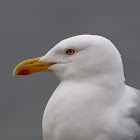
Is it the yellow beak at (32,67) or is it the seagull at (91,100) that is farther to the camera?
the yellow beak at (32,67)

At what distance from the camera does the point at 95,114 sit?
1.48 metres

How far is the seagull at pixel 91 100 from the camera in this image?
1471mm

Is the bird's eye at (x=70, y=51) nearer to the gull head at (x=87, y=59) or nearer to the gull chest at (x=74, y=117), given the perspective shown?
the gull head at (x=87, y=59)

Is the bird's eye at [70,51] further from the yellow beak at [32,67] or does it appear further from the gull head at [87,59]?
the yellow beak at [32,67]

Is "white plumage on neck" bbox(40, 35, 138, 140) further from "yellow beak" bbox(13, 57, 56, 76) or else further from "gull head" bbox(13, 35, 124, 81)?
"yellow beak" bbox(13, 57, 56, 76)

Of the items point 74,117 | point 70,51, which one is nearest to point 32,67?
point 70,51

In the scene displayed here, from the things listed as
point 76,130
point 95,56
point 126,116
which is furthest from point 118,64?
point 76,130

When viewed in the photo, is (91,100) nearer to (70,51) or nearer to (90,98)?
(90,98)

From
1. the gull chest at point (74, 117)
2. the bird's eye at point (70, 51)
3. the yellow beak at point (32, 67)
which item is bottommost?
the gull chest at point (74, 117)

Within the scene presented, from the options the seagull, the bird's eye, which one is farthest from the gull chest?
the bird's eye

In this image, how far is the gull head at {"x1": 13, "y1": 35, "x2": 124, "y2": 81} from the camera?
1501 millimetres

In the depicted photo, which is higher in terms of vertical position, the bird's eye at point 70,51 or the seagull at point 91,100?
the bird's eye at point 70,51

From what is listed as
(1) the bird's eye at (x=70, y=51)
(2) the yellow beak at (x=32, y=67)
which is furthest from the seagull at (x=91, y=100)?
(2) the yellow beak at (x=32, y=67)

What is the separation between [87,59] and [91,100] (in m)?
0.17
